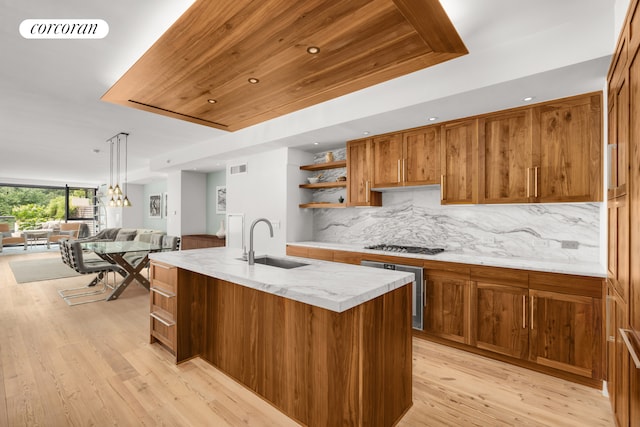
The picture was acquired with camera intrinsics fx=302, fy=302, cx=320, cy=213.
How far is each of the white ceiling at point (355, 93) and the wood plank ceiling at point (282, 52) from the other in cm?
25

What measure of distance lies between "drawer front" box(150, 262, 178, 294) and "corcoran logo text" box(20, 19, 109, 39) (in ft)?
6.00

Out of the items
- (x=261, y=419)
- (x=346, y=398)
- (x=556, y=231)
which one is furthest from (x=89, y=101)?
(x=556, y=231)

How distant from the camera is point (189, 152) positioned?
5.89 metres

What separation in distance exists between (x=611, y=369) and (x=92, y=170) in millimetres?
11078

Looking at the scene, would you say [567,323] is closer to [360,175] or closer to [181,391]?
[360,175]

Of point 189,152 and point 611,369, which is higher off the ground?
point 189,152

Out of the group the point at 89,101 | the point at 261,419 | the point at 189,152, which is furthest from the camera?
the point at 189,152

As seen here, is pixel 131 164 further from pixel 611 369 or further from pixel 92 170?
pixel 611 369

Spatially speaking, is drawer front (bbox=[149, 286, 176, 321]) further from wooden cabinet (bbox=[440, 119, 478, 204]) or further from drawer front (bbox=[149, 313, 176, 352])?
wooden cabinet (bbox=[440, 119, 478, 204])

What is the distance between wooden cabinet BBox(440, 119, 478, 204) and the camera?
302 centimetres

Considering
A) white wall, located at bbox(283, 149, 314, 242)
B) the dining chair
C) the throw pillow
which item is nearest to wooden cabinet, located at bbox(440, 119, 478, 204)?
white wall, located at bbox(283, 149, 314, 242)

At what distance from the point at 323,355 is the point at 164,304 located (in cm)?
177

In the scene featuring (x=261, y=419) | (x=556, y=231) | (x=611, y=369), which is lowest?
(x=261, y=419)

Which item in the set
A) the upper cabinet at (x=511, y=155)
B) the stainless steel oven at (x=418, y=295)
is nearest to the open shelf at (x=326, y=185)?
the upper cabinet at (x=511, y=155)
